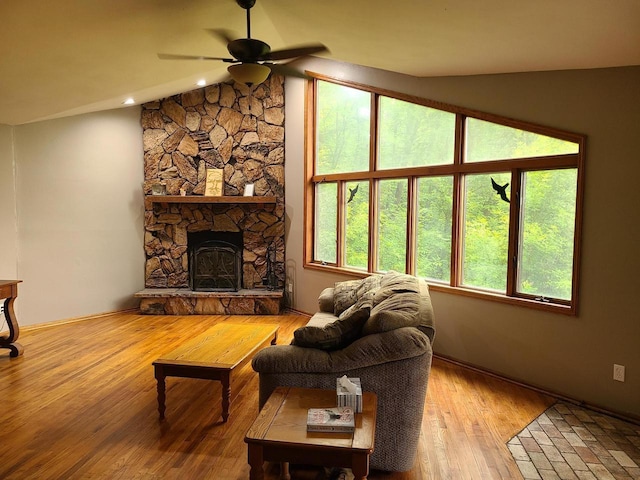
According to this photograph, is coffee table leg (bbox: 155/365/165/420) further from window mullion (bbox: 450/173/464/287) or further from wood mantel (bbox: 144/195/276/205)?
wood mantel (bbox: 144/195/276/205)

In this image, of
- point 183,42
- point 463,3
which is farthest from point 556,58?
point 183,42

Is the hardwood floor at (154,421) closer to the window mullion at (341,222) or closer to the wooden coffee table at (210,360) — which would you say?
the wooden coffee table at (210,360)

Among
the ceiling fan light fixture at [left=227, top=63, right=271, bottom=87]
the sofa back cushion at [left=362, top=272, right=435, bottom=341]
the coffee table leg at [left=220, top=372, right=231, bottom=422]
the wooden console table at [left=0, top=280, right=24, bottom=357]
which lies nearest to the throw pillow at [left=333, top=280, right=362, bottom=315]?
the sofa back cushion at [left=362, top=272, right=435, bottom=341]

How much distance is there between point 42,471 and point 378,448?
1.87m

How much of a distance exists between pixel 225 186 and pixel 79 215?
6.33ft

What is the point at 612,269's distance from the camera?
3295 mm

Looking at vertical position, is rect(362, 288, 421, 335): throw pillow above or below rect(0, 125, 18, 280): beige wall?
below

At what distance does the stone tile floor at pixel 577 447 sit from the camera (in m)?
2.59

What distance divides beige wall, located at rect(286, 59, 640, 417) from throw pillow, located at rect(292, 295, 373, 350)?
74.2 inches

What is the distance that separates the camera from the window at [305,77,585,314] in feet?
12.1

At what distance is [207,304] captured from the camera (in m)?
6.35

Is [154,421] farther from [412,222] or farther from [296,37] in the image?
[296,37]

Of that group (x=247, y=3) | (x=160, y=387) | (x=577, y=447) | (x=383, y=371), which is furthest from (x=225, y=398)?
(x=247, y=3)

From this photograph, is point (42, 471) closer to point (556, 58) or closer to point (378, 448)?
point (378, 448)
